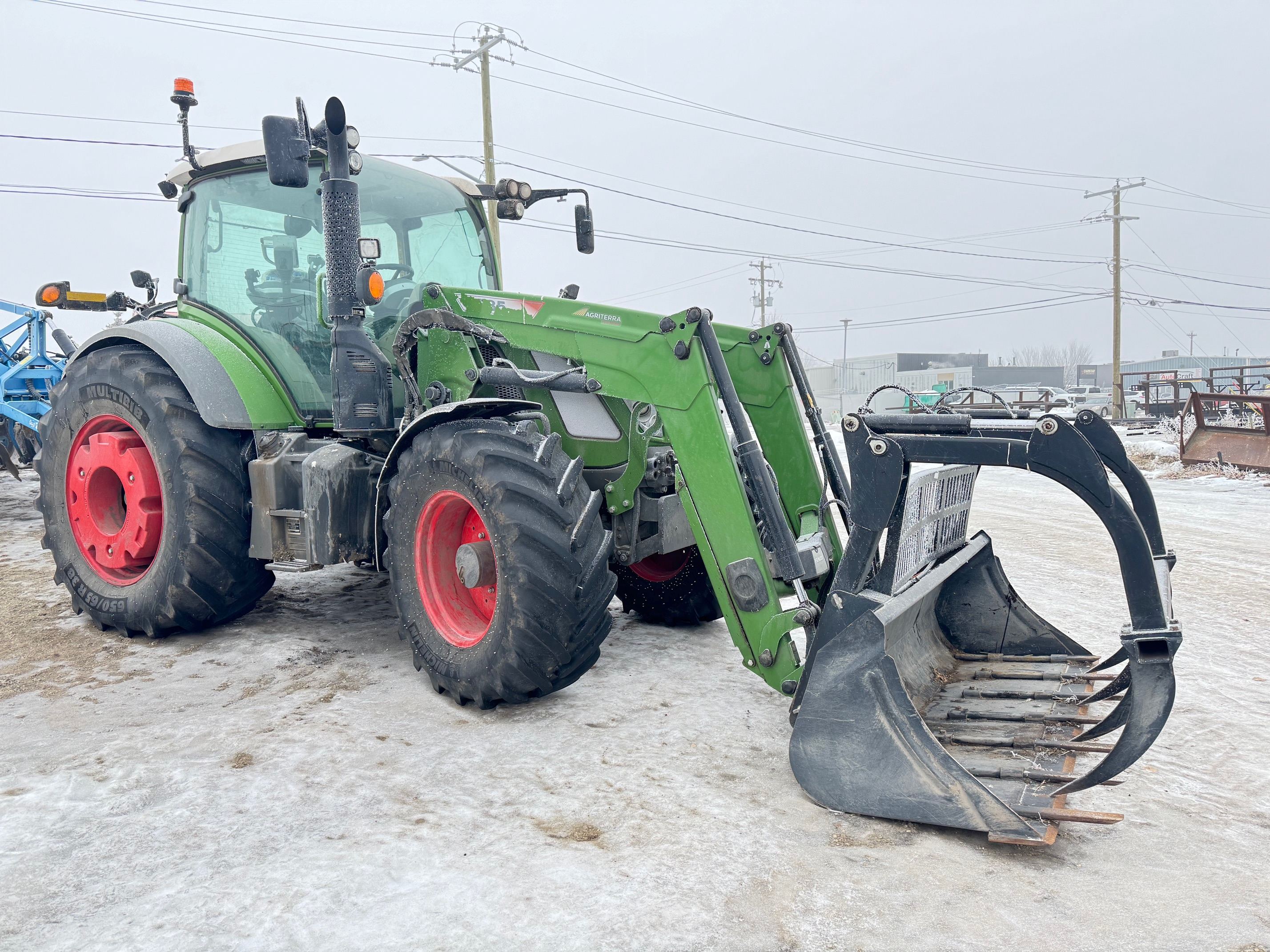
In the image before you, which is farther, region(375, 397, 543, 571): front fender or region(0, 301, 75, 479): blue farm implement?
region(0, 301, 75, 479): blue farm implement

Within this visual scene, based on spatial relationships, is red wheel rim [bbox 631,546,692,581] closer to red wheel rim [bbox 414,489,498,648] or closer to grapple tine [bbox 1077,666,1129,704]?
red wheel rim [bbox 414,489,498,648]

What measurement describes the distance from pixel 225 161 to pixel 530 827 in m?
4.19

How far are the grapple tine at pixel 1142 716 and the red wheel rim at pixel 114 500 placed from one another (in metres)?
4.62

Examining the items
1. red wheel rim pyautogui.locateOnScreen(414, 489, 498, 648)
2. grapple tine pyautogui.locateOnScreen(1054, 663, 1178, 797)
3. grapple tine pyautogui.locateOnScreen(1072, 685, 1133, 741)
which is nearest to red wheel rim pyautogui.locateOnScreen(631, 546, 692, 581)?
red wheel rim pyautogui.locateOnScreen(414, 489, 498, 648)

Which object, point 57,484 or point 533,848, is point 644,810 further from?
point 57,484

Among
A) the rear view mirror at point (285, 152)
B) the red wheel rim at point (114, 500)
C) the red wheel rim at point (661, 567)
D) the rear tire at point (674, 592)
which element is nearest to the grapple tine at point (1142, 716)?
the rear tire at point (674, 592)

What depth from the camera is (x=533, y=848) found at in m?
2.87

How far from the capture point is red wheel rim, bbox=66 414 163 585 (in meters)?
5.27

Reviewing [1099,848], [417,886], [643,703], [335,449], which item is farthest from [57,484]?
[1099,848]

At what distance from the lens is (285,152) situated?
4.20 meters

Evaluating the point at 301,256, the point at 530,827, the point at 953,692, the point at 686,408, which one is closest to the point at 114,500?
the point at 301,256

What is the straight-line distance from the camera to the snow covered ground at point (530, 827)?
2.46 meters

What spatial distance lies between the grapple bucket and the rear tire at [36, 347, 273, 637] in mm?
3257

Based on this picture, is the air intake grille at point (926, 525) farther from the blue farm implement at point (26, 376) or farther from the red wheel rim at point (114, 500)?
the blue farm implement at point (26, 376)
